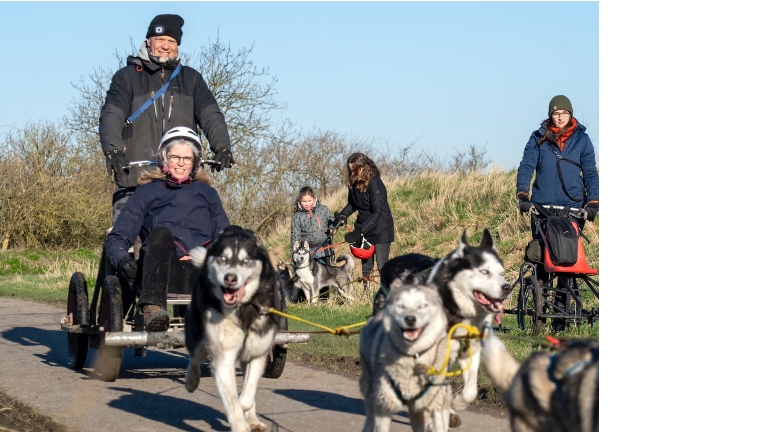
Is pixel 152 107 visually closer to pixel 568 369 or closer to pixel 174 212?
pixel 174 212

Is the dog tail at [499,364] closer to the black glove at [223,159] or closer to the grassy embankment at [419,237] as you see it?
the black glove at [223,159]

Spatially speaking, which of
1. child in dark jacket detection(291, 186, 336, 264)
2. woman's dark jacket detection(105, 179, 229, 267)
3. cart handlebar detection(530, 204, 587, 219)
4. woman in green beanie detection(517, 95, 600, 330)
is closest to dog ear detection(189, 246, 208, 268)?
woman's dark jacket detection(105, 179, 229, 267)

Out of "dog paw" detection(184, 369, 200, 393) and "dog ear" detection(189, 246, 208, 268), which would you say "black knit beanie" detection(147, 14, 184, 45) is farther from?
"dog paw" detection(184, 369, 200, 393)

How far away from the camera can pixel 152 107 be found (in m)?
7.98

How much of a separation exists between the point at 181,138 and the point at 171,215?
0.60 m

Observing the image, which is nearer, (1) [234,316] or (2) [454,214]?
(1) [234,316]

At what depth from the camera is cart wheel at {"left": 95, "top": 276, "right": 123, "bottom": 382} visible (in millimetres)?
7035

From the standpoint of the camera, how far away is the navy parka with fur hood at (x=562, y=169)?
30.1 ft

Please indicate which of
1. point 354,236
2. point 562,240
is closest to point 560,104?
point 562,240

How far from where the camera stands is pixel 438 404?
4758 millimetres

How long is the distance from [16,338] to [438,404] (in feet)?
23.9

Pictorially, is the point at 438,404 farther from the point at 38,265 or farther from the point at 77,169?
the point at 77,169
